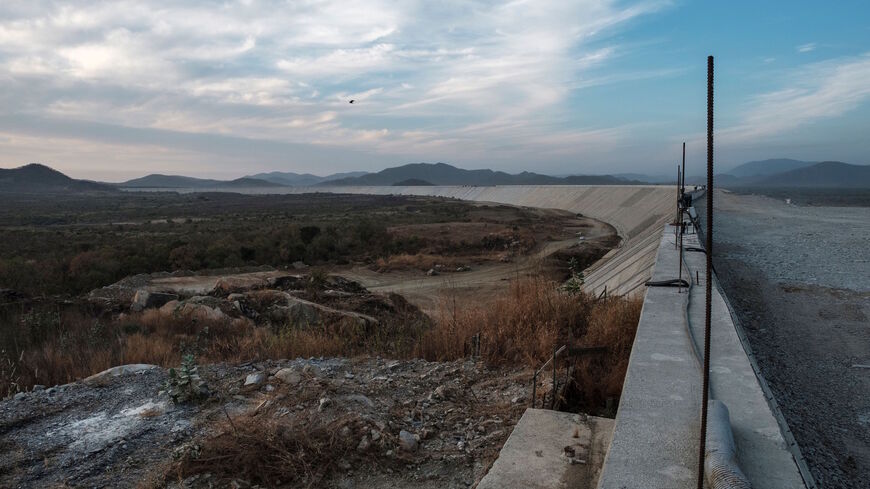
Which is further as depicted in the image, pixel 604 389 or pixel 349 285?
pixel 349 285

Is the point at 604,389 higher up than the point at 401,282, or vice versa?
the point at 604,389

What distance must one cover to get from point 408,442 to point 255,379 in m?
2.21

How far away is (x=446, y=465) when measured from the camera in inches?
156

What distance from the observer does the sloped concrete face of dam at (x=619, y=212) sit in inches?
587

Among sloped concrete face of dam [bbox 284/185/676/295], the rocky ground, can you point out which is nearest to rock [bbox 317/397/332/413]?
the rocky ground

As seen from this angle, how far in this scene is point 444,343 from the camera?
22.2 feet

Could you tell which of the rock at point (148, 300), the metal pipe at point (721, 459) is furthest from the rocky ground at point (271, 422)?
the rock at point (148, 300)

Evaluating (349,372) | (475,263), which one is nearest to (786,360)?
(349,372)

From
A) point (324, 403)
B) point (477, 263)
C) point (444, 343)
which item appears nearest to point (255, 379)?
point (324, 403)

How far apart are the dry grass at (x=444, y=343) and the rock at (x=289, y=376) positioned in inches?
50.4

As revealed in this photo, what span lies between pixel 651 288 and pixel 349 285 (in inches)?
382

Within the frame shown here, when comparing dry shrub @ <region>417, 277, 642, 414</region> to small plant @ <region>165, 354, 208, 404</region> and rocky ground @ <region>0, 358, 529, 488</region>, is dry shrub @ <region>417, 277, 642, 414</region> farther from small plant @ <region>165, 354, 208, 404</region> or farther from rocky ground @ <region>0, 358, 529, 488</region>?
small plant @ <region>165, 354, 208, 404</region>

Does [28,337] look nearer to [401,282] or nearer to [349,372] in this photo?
[349,372]

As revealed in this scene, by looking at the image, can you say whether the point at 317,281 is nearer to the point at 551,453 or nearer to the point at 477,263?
the point at 551,453
